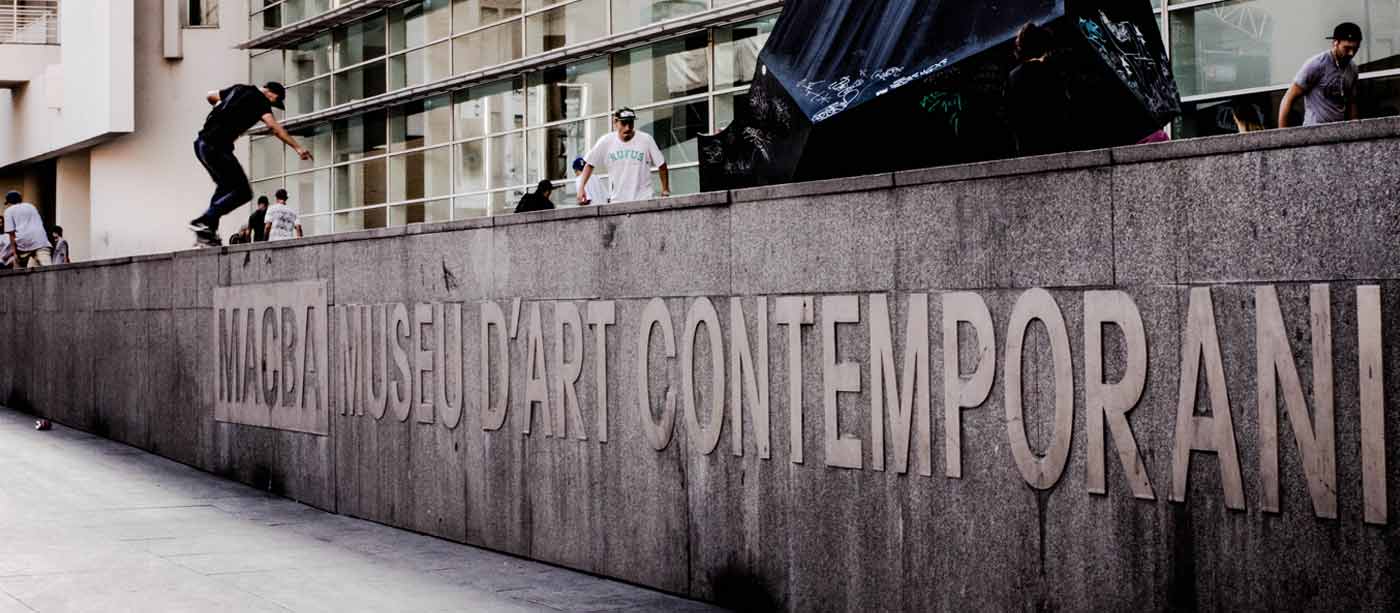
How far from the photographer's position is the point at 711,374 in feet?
27.2

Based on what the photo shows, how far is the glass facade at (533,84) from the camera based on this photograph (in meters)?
15.8

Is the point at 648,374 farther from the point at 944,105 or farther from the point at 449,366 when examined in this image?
the point at 449,366

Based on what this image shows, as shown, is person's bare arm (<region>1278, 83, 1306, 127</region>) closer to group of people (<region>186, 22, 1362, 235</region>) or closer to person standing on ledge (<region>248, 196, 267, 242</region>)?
group of people (<region>186, 22, 1362, 235</region>)

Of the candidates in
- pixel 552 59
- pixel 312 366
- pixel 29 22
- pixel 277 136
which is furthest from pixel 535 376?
pixel 29 22

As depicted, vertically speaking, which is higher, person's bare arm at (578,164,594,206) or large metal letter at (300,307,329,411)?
person's bare arm at (578,164,594,206)

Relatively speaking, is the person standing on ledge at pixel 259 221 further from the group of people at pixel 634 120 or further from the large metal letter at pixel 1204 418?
the large metal letter at pixel 1204 418

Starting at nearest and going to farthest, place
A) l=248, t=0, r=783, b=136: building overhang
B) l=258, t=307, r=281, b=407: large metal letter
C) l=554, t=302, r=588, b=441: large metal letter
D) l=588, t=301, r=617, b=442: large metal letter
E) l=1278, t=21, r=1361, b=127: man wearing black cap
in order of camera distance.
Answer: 1. l=588, t=301, r=617, b=442: large metal letter
2. l=554, t=302, r=588, b=441: large metal letter
3. l=1278, t=21, r=1361, b=127: man wearing black cap
4. l=258, t=307, r=281, b=407: large metal letter
5. l=248, t=0, r=783, b=136: building overhang

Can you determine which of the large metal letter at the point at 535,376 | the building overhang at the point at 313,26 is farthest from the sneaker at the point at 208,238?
the building overhang at the point at 313,26

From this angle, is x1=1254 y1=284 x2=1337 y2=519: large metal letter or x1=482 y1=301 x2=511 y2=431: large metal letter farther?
x1=482 y1=301 x2=511 y2=431: large metal letter

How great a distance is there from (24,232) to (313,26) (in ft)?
34.3

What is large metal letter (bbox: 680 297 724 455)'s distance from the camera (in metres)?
8.21

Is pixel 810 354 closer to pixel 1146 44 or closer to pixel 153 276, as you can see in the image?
pixel 1146 44

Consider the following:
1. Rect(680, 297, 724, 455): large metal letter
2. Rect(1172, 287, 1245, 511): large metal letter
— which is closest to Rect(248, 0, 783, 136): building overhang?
Rect(680, 297, 724, 455): large metal letter

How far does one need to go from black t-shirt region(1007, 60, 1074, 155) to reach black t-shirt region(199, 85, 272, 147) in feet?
28.6
